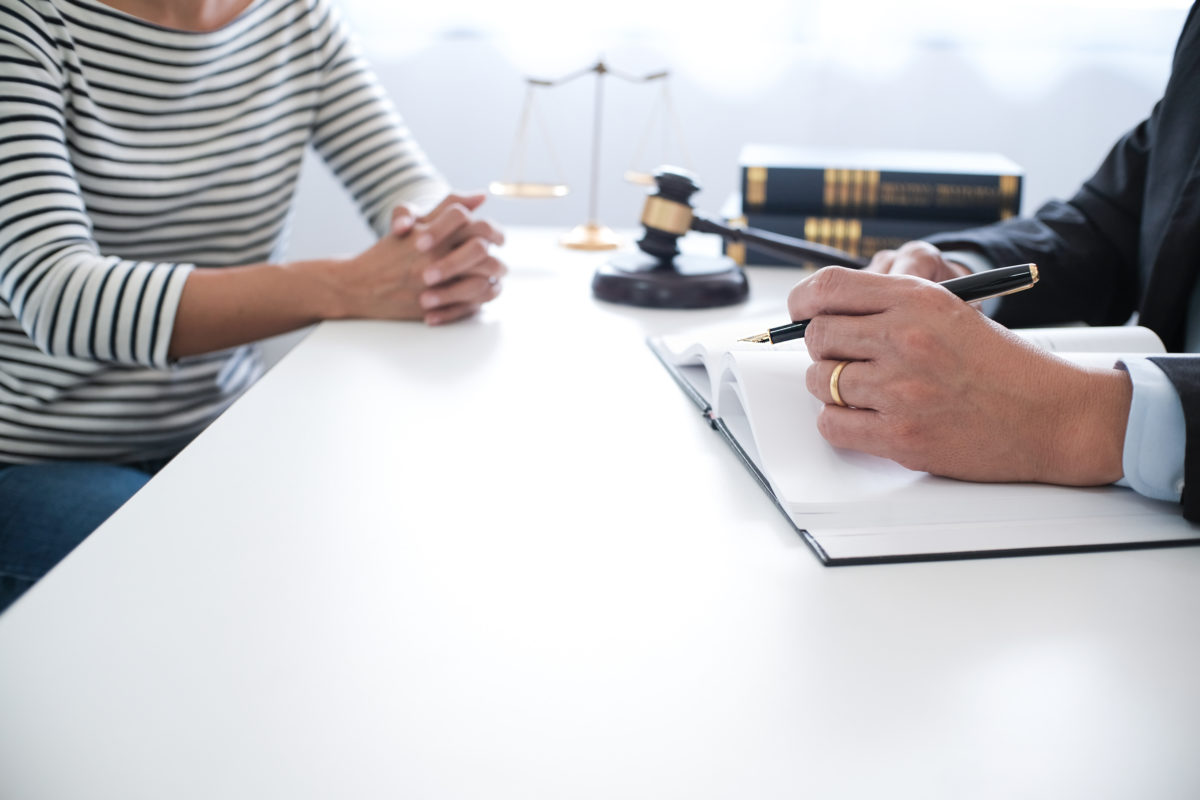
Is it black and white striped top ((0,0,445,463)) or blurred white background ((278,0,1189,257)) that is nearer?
black and white striped top ((0,0,445,463))

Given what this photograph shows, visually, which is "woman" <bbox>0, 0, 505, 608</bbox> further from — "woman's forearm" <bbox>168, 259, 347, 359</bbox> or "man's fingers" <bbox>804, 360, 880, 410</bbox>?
"man's fingers" <bbox>804, 360, 880, 410</bbox>

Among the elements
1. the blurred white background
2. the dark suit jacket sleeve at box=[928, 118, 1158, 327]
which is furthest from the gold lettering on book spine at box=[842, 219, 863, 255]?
the blurred white background

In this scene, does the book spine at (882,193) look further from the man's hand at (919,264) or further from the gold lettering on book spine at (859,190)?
the man's hand at (919,264)

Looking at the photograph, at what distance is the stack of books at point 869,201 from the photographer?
1316 millimetres

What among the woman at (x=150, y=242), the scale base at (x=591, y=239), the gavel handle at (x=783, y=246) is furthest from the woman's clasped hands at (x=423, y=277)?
the scale base at (x=591, y=239)

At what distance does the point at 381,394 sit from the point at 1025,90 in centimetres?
190

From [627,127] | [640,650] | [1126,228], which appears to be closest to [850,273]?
[640,650]

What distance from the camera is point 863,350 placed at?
620 millimetres

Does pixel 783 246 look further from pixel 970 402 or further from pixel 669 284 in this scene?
pixel 970 402

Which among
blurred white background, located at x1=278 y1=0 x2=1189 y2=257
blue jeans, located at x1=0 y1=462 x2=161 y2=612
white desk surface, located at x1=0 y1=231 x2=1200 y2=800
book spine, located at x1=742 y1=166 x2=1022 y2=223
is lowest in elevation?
blue jeans, located at x1=0 y1=462 x2=161 y2=612

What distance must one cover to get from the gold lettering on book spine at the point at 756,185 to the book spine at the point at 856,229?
20 millimetres

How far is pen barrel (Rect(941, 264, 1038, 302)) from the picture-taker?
66 cm

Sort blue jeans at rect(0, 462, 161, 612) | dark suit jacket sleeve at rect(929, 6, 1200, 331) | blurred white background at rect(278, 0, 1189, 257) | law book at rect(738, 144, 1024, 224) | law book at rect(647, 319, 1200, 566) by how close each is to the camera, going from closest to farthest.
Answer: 1. law book at rect(647, 319, 1200, 566)
2. blue jeans at rect(0, 462, 161, 612)
3. dark suit jacket sleeve at rect(929, 6, 1200, 331)
4. law book at rect(738, 144, 1024, 224)
5. blurred white background at rect(278, 0, 1189, 257)

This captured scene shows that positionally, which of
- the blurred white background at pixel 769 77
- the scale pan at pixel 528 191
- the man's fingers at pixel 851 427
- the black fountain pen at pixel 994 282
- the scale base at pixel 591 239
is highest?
the blurred white background at pixel 769 77
